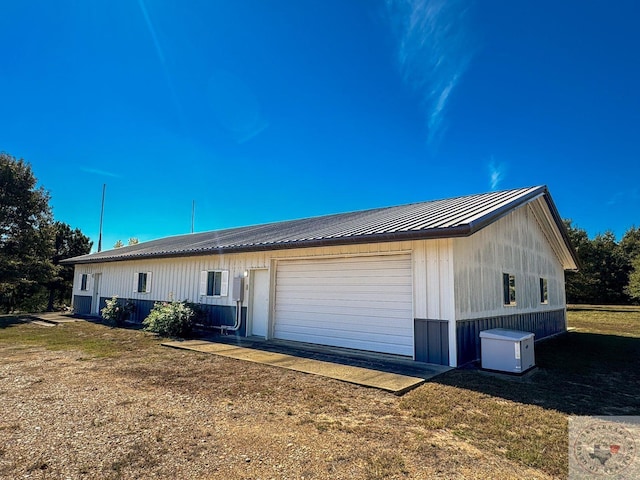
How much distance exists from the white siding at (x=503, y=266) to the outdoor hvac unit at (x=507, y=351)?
67cm

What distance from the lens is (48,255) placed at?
21656mm

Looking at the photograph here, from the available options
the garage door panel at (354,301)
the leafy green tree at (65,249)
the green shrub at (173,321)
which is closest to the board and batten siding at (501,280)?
the garage door panel at (354,301)

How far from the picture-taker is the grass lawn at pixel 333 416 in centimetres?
287

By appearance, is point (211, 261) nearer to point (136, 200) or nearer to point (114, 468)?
point (114, 468)

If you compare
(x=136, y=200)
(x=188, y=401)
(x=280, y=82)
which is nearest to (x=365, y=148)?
(x=280, y=82)

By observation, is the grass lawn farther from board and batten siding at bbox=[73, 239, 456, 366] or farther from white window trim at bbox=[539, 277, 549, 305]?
white window trim at bbox=[539, 277, 549, 305]

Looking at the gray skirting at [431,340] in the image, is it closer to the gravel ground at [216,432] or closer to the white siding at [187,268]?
the white siding at [187,268]

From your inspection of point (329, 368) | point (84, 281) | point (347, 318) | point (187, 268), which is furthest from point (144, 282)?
point (329, 368)

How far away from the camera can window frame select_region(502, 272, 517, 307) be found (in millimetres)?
8883

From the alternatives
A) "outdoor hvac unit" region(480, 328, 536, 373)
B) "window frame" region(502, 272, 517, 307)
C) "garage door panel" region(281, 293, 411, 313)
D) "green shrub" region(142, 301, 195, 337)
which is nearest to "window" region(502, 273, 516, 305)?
"window frame" region(502, 272, 517, 307)

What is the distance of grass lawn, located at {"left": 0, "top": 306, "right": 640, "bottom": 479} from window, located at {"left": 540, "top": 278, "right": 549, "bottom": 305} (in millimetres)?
4278

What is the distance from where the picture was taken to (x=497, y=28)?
1050 centimetres

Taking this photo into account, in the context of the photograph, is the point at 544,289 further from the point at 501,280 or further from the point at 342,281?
the point at 342,281

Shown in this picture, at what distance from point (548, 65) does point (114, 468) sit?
14192 millimetres
